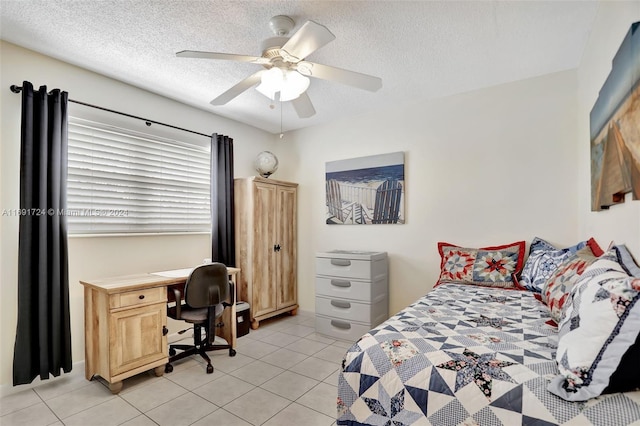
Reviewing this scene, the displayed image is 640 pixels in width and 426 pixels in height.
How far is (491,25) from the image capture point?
6.72 feet

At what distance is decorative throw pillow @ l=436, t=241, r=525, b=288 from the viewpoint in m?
2.61

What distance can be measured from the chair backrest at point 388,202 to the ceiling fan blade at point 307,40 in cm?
195

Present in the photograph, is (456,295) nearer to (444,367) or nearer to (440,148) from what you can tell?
(444,367)

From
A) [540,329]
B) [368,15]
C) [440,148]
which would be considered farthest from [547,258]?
[368,15]

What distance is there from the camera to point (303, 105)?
95.2 inches

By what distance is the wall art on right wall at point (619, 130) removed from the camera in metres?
1.25

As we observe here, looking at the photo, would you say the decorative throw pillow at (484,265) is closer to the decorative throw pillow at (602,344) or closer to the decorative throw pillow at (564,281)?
the decorative throw pillow at (564,281)

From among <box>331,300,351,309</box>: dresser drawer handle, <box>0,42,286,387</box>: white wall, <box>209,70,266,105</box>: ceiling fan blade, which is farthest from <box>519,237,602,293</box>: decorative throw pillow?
<box>0,42,286,387</box>: white wall

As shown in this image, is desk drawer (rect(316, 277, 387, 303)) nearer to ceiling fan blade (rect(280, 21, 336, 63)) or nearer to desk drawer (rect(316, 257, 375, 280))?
desk drawer (rect(316, 257, 375, 280))

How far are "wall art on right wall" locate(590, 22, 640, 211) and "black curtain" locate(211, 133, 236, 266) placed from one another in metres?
3.22

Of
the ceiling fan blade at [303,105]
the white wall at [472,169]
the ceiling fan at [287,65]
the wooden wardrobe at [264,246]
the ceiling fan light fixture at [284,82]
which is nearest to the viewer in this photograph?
the ceiling fan at [287,65]

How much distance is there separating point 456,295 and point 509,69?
1959mm

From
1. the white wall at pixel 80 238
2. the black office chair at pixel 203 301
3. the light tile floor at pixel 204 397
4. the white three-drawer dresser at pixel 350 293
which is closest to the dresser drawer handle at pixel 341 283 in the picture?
the white three-drawer dresser at pixel 350 293

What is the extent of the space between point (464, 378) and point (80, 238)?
9.46 ft
